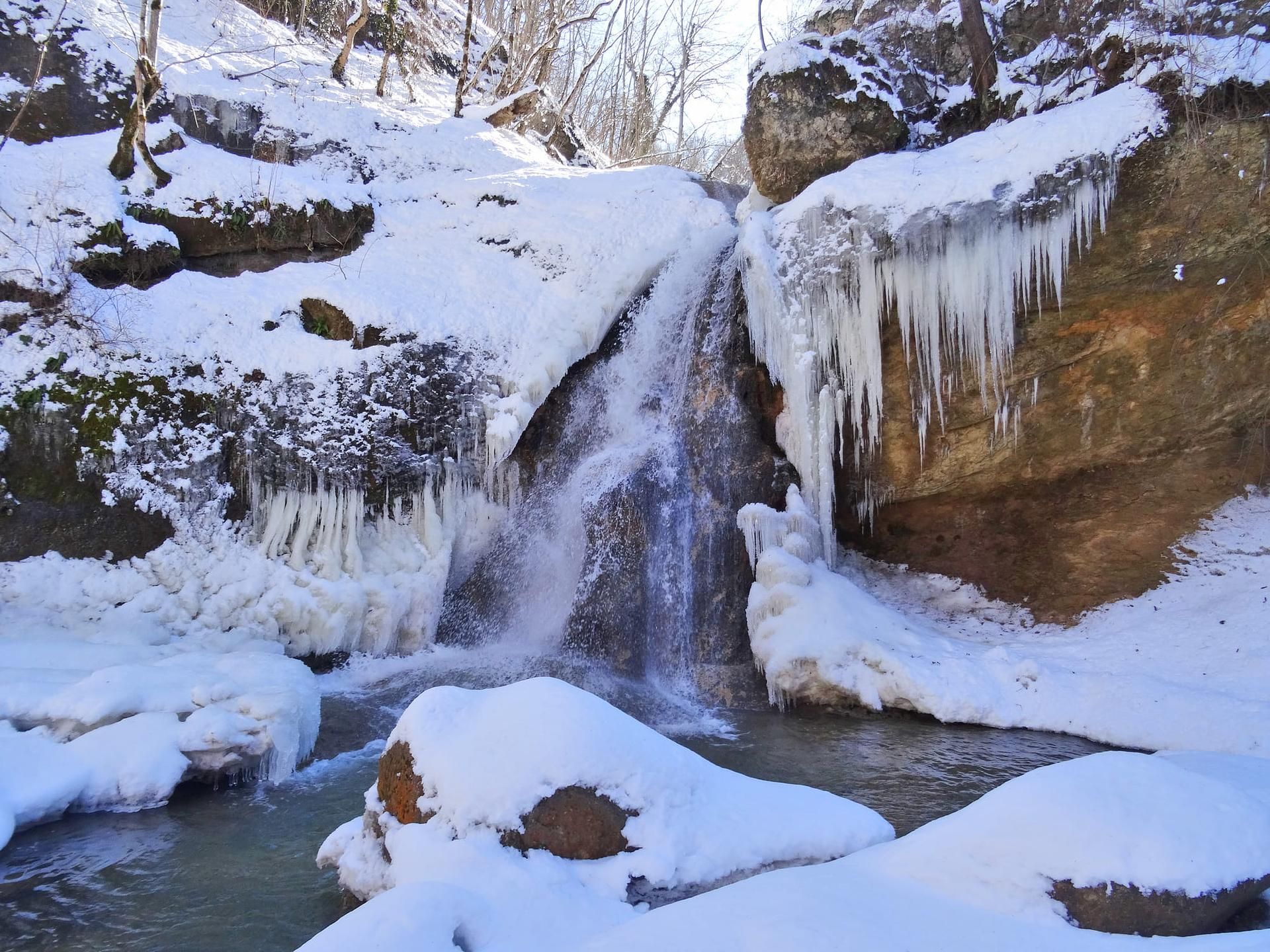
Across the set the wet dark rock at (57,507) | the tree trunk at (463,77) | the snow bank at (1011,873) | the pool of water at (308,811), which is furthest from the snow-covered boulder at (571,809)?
the tree trunk at (463,77)

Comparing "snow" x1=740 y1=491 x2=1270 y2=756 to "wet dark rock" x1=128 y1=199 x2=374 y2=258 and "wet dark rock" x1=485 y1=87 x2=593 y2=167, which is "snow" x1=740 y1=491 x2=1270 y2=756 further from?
"wet dark rock" x1=485 y1=87 x2=593 y2=167

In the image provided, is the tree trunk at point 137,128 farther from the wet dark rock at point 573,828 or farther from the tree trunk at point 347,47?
the wet dark rock at point 573,828

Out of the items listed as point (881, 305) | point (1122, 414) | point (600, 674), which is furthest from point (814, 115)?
point (600, 674)

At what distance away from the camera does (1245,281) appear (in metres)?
7.43

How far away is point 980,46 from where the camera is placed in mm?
9578

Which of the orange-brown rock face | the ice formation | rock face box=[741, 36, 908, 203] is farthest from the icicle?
rock face box=[741, 36, 908, 203]

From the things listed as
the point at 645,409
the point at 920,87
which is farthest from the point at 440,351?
the point at 920,87

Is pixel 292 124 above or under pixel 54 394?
above

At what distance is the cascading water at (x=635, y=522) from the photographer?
25.9 feet

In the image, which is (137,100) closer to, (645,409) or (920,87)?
(645,409)

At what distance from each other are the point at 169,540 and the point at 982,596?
7.81 meters

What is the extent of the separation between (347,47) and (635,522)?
9556 mm

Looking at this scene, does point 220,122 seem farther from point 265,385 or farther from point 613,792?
point 613,792

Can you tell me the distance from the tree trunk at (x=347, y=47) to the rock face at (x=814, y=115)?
6443 mm
